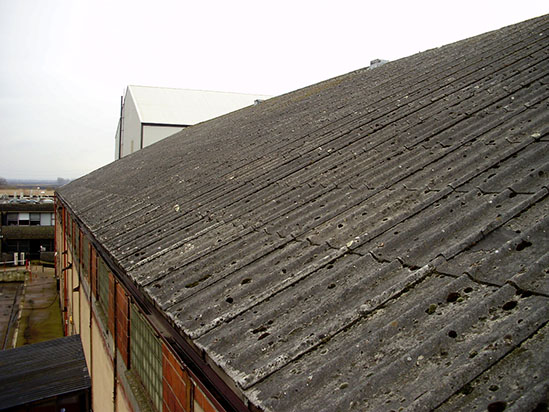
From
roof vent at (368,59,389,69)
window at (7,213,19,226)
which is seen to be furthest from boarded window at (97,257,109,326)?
window at (7,213,19,226)

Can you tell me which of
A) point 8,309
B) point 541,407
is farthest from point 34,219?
point 541,407

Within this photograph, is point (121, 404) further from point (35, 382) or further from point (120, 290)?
point (35, 382)

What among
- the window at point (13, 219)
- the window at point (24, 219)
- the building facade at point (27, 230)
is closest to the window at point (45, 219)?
the building facade at point (27, 230)

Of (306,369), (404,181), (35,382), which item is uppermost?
(404,181)

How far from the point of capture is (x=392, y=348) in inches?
76.7

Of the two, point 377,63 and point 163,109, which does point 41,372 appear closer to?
point 377,63

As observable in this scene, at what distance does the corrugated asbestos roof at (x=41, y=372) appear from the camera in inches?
353

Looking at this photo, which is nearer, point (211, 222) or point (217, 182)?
point (211, 222)

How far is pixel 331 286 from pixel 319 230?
943 mm

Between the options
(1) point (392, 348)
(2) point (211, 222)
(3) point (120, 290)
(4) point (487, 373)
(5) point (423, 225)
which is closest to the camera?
(4) point (487, 373)

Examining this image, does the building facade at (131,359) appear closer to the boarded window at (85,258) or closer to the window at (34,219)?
the boarded window at (85,258)

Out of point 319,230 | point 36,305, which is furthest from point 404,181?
point 36,305

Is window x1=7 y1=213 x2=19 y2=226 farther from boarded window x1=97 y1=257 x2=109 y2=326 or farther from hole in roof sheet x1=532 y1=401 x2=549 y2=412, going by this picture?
hole in roof sheet x1=532 y1=401 x2=549 y2=412

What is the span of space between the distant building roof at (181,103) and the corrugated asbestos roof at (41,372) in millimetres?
20107
